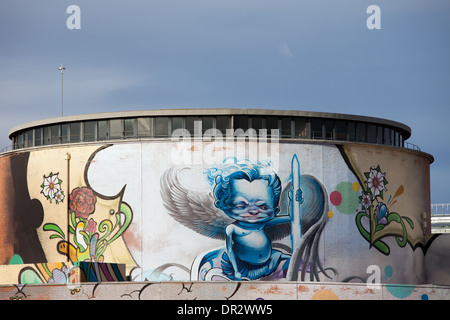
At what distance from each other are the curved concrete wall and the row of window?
1100 millimetres

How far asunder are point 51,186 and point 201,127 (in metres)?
11.0

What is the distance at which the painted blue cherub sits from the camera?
63219 mm

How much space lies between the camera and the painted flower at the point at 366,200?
2616 inches

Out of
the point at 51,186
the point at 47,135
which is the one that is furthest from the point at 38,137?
the point at 51,186

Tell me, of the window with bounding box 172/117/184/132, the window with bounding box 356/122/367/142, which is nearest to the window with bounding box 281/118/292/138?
the window with bounding box 356/122/367/142

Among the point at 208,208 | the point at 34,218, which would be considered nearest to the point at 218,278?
the point at 208,208

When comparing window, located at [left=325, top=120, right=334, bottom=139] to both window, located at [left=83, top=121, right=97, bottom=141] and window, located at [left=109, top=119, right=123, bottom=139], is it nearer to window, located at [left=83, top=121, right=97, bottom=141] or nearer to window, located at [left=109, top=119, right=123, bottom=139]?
window, located at [left=109, top=119, right=123, bottom=139]

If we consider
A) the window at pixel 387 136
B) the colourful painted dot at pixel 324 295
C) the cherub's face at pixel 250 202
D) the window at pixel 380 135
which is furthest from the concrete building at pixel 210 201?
the colourful painted dot at pixel 324 295

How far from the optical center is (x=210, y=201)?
208 feet

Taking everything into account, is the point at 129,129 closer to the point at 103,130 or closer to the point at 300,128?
the point at 103,130

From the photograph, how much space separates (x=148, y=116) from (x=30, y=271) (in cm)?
1268

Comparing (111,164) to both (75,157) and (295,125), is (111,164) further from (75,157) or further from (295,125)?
(295,125)

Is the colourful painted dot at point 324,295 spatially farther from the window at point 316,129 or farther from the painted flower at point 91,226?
the painted flower at point 91,226

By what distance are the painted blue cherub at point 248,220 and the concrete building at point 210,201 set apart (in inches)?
2.5
